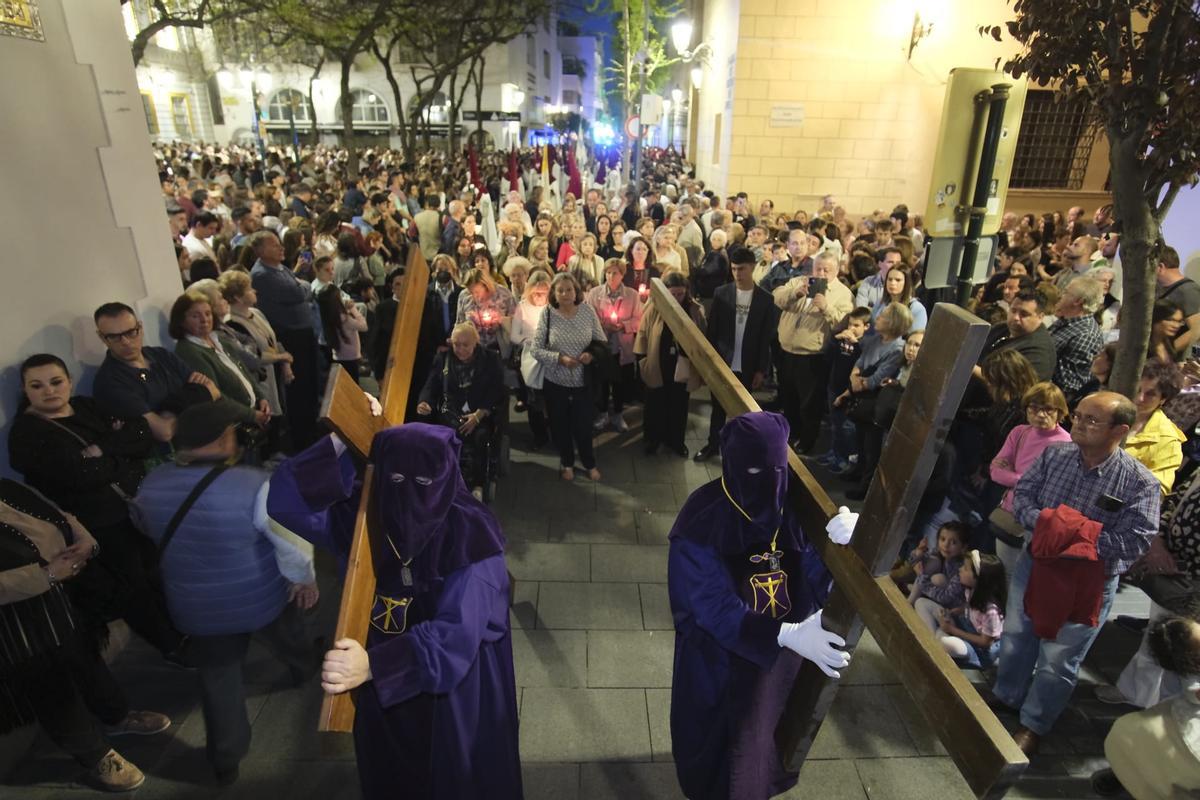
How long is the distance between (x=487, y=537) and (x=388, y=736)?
870 mm

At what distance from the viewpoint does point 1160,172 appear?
3859mm

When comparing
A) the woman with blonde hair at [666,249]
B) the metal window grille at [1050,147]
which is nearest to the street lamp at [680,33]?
the metal window grille at [1050,147]

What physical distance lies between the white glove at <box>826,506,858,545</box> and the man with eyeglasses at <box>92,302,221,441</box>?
3.96 m

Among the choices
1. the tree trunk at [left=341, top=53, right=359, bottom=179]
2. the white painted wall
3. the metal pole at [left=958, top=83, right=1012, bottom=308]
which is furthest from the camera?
the tree trunk at [left=341, top=53, right=359, bottom=179]

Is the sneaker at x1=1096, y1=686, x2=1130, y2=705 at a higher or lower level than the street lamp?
lower

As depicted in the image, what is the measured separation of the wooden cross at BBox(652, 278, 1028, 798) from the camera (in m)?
1.45

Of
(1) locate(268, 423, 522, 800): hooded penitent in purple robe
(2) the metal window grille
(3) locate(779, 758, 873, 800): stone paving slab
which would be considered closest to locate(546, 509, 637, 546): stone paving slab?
(3) locate(779, 758, 873, 800): stone paving slab

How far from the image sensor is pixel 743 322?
6594mm

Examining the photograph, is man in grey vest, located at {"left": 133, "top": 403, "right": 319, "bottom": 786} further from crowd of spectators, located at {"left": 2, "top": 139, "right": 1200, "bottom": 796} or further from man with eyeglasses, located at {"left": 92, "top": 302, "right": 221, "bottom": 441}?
man with eyeglasses, located at {"left": 92, "top": 302, "right": 221, "bottom": 441}

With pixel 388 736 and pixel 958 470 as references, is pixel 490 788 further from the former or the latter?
pixel 958 470

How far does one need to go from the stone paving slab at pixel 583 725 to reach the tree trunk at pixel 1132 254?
3.61 meters

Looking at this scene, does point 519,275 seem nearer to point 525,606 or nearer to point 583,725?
point 525,606

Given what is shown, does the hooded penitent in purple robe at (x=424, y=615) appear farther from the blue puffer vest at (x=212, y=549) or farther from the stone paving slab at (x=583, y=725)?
the stone paving slab at (x=583, y=725)

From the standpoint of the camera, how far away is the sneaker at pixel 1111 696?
392 centimetres
